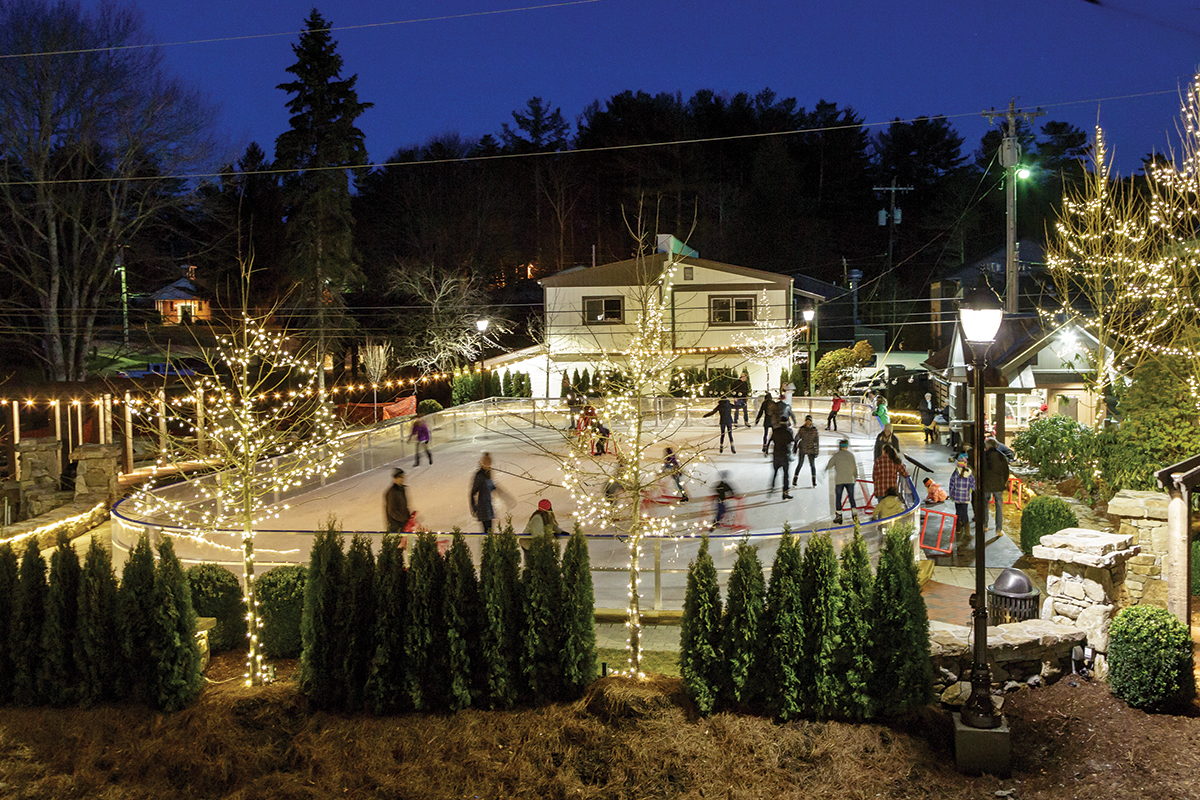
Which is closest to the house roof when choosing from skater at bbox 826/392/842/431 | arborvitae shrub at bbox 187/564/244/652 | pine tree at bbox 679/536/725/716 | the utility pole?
skater at bbox 826/392/842/431

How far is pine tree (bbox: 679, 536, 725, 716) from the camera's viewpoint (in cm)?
673

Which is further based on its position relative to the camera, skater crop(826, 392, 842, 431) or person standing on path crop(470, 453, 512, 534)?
skater crop(826, 392, 842, 431)

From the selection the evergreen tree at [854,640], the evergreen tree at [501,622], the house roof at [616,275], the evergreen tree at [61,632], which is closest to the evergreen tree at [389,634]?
the evergreen tree at [501,622]

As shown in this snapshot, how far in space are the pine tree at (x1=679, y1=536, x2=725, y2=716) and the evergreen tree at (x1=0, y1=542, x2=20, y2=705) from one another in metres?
5.76

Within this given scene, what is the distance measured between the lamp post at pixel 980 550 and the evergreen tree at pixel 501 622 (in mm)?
3506

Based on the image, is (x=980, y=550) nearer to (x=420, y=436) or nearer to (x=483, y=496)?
(x=483, y=496)

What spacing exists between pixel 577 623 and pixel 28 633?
4763 millimetres

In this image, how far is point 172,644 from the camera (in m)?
7.17

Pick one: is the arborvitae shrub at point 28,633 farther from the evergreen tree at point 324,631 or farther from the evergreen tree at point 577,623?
the evergreen tree at point 577,623

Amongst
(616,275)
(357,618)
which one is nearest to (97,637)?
(357,618)

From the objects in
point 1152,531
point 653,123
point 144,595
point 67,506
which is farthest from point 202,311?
point 1152,531

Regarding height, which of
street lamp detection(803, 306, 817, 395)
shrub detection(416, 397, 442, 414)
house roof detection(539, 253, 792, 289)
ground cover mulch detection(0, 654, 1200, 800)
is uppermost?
house roof detection(539, 253, 792, 289)

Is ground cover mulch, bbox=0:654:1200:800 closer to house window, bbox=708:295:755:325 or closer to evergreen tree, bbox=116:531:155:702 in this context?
evergreen tree, bbox=116:531:155:702

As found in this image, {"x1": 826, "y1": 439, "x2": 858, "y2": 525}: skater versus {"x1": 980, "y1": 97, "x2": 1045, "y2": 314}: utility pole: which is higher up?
{"x1": 980, "y1": 97, "x2": 1045, "y2": 314}: utility pole
